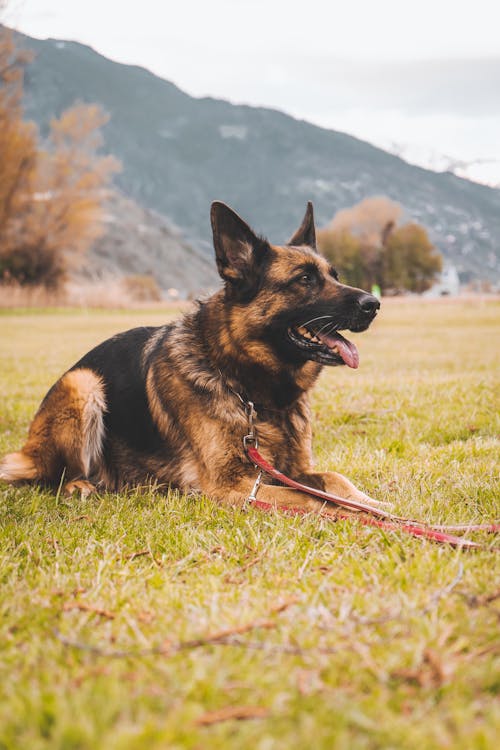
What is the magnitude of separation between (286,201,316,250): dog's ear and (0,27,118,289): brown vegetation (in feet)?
128

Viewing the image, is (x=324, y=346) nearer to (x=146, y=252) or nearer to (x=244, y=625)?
(x=244, y=625)

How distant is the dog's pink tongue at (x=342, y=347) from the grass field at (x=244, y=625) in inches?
33.5

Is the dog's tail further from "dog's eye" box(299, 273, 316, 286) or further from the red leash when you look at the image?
"dog's eye" box(299, 273, 316, 286)

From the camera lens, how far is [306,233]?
4.56m

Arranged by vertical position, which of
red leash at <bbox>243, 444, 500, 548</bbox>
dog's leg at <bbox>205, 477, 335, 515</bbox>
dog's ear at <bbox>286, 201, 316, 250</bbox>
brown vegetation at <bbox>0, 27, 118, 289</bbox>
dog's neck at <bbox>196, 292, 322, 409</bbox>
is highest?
brown vegetation at <bbox>0, 27, 118, 289</bbox>

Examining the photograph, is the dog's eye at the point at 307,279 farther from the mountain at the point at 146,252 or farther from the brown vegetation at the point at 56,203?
the mountain at the point at 146,252

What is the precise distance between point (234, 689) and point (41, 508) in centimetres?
242

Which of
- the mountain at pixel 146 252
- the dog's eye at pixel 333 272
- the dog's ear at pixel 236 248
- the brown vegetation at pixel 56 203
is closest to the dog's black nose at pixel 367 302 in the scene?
the dog's eye at pixel 333 272

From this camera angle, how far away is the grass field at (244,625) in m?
1.40

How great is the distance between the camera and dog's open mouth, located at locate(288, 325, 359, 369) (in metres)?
3.71

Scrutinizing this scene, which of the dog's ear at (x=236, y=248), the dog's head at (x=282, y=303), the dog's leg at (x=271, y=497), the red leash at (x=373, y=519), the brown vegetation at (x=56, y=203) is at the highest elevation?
the brown vegetation at (x=56, y=203)

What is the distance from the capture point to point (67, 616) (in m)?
2.05

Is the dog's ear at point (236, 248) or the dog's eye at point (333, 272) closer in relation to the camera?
the dog's ear at point (236, 248)

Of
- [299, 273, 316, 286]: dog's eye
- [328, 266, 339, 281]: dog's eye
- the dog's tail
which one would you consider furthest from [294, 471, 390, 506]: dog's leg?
the dog's tail
